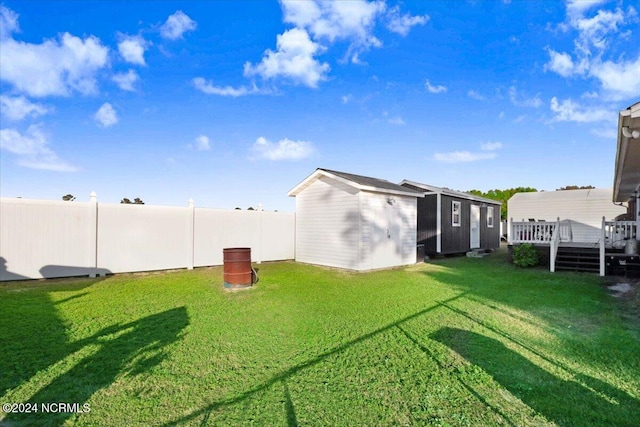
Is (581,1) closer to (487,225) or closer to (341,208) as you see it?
(341,208)

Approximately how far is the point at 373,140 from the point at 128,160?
11131 millimetres

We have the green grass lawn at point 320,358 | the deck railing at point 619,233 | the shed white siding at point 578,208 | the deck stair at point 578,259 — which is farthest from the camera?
the shed white siding at point 578,208

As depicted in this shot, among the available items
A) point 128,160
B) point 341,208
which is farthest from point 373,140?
point 128,160

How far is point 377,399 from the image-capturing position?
2.72 meters

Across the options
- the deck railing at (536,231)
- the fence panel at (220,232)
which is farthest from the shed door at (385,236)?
the fence panel at (220,232)

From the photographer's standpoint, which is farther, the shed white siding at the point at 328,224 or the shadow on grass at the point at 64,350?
the shed white siding at the point at 328,224

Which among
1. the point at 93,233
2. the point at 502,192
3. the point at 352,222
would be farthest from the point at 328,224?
the point at 502,192

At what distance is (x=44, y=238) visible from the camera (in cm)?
808

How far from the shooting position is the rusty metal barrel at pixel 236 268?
748cm

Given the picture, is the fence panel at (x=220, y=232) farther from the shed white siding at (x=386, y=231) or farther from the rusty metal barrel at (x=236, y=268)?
the shed white siding at (x=386, y=231)

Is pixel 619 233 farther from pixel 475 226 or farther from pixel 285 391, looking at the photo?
pixel 285 391

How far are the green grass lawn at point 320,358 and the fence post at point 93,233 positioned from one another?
1866 millimetres

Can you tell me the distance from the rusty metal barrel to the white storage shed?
4.12 m

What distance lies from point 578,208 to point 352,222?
1896cm
